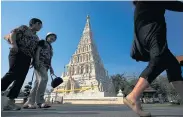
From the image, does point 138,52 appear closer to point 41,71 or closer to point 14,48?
point 14,48

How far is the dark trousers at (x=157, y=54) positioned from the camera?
6.68 ft

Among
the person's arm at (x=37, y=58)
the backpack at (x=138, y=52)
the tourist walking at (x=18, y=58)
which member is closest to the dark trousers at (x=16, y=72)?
the tourist walking at (x=18, y=58)

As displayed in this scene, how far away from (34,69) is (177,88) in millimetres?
2254

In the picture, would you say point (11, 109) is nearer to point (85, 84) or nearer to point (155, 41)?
point (155, 41)

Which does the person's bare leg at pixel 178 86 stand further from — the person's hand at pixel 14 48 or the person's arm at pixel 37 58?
the person's arm at pixel 37 58

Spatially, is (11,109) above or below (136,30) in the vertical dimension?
below

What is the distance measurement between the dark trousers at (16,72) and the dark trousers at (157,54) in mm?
1657

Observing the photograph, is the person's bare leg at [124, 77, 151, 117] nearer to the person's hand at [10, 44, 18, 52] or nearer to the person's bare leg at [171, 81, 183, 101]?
the person's bare leg at [171, 81, 183, 101]

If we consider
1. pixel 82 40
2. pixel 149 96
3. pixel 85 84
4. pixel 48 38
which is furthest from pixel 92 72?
pixel 48 38

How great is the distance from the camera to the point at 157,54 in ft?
6.61

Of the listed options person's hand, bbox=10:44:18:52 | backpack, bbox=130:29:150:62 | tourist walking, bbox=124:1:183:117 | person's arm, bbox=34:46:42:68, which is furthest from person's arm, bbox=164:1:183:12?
person's arm, bbox=34:46:42:68

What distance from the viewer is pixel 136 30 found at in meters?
2.25

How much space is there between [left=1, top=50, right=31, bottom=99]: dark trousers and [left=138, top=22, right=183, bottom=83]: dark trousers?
1657mm

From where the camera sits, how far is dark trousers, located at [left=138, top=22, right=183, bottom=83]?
6.68 feet
